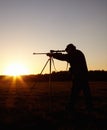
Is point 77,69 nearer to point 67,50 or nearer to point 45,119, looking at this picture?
point 67,50

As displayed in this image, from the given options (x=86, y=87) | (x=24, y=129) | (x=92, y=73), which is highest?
(x=92, y=73)

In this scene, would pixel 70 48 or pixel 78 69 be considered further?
pixel 78 69

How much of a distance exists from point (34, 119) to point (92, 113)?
7.59ft

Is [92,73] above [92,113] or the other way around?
above

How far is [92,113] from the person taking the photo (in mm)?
11828

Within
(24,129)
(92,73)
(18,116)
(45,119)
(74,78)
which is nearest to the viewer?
(24,129)

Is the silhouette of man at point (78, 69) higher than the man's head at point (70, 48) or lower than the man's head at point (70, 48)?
lower

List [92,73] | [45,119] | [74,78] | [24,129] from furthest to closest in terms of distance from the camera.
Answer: [92,73], [74,78], [45,119], [24,129]

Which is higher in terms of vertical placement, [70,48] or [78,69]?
[70,48]

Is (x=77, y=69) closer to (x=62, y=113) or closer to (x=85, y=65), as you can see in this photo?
(x=85, y=65)

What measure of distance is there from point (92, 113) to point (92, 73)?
73548 mm

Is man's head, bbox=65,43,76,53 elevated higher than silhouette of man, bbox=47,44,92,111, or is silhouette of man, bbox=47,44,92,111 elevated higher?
man's head, bbox=65,43,76,53

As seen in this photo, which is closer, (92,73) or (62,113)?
(62,113)

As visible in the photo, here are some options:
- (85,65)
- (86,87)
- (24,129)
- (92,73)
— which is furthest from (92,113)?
(92,73)
